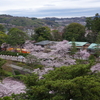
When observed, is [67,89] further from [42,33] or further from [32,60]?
[42,33]

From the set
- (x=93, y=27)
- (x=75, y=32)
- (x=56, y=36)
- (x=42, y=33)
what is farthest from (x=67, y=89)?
(x=56, y=36)

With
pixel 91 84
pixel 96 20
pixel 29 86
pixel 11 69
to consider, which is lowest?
pixel 11 69

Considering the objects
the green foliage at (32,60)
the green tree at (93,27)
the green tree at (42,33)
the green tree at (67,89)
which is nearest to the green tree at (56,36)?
the green tree at (42,33)

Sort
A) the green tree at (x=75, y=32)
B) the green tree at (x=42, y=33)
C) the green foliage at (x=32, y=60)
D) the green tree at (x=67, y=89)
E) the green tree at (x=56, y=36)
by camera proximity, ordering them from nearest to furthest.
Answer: the green tree at (x=67, y=89) → the green foliage at (x=32, y=60) → the green tree at (x=75, y=32) → the green tree at (x=42, y=33) → the green tree at (x=56, y=36)

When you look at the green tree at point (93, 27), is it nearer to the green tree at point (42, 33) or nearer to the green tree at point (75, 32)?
the green tree at point (75, 32)

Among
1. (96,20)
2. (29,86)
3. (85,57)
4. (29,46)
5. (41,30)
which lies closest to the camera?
(29,86)

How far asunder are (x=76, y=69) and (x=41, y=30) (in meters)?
24.9

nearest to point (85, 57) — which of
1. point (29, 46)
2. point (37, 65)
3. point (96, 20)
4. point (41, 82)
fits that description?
point (37, 65)

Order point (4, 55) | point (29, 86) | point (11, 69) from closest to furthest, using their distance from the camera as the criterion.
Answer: point (29, 86) < point (11, 69) < point (4, 55)

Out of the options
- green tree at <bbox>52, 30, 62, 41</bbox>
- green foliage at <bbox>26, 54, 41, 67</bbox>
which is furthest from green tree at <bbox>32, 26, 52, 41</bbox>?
green foliage at <bbox>26, 54, 41, 67</bbox>

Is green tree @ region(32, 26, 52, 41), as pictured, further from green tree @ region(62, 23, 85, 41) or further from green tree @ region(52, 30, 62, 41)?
green tree @ region(62, 23, 85, 41)

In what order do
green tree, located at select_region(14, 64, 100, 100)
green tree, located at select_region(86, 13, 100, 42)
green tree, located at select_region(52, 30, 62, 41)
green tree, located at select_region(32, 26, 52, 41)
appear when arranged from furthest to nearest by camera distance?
green tree, located at select_region(52, 30, 62, 41), green tree, located at select_region(32, 26, 52, 41), green tree, located at select_region(86, 13, 100, 42), green tree, located at select_region(14, 64, 100, 100)

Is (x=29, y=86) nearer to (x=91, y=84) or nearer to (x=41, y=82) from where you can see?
(x=41, y=82)

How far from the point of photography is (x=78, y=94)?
17.5ft
